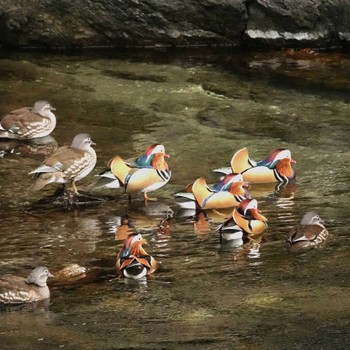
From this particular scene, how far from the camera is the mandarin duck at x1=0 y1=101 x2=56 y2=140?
1134cm

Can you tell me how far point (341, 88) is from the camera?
12.8m

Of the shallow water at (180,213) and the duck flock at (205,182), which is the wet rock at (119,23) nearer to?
the shallow water at (180,213)

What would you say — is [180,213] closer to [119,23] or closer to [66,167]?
Answer: [66,167]

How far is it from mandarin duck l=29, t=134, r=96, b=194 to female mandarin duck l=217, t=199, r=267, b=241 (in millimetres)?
1576

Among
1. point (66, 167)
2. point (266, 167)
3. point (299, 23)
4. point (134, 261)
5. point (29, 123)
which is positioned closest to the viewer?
point (134, 261)

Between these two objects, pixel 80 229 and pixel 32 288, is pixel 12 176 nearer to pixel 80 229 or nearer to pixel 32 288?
pixel 80 229

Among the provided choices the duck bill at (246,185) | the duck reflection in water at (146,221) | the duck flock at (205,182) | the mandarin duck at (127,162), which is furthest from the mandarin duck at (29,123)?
the duck bill at (246,185)

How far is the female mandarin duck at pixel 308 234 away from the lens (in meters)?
8.34

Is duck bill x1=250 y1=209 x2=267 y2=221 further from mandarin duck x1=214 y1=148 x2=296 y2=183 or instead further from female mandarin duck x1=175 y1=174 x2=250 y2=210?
mandarin duck x1=214 y1=148 x2=296 y2=183

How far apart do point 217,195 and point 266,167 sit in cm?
79

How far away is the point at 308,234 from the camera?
831 cm

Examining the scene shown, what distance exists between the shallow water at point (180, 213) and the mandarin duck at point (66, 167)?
19cm

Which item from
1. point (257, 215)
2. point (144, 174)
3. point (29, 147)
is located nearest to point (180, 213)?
point (144, 174)

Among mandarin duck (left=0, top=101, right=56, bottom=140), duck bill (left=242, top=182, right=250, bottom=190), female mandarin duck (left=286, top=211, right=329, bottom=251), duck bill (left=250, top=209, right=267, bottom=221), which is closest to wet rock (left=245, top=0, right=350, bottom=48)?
mandarin duck (left=0, top=101, right=56, bottom=140)
